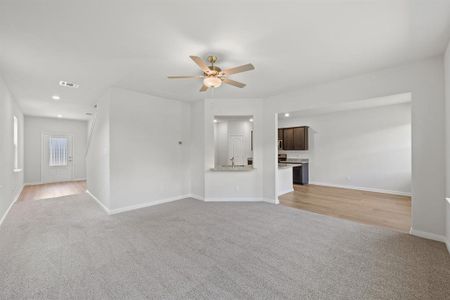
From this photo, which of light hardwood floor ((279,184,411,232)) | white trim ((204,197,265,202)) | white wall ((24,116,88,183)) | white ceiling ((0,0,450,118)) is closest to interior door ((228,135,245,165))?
light hardwood floor ((279,184,411,232))

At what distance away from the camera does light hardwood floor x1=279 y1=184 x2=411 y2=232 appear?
11.8ft

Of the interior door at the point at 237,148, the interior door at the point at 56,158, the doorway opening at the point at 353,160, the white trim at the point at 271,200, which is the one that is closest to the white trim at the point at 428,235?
the doorway opening at the point at 353,160

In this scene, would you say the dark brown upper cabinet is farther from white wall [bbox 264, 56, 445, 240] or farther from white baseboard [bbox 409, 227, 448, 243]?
white baseboard [bbox 409, 227, 448, 243]

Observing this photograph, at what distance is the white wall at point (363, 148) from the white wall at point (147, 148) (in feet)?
16.1

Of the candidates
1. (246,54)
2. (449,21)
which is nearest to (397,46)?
(449,21)

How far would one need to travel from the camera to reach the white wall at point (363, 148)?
5.52 metres

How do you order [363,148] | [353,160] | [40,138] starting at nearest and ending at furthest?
[363,148] < [353,160] < [40,138]

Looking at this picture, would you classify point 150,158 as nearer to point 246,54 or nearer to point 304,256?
point 246,54

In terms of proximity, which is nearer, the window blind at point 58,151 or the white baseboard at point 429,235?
the white baseboard at point 429,235

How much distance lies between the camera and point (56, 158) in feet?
25.8

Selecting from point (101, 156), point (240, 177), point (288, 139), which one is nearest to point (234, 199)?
point (240, 177)

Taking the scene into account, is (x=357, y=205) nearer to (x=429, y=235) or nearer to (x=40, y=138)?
(x=429, y=235)

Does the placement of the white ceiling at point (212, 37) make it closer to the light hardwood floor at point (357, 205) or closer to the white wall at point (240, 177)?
the white wall at point (240, 177)

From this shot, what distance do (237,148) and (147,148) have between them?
15.4 ft
